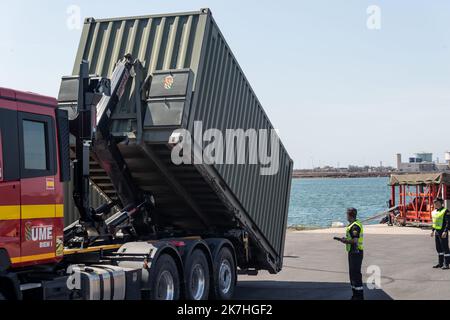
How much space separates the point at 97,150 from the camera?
33.4ft

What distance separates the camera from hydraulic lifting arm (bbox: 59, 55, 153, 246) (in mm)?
9055

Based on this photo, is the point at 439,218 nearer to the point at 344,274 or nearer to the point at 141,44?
the point at 344,274

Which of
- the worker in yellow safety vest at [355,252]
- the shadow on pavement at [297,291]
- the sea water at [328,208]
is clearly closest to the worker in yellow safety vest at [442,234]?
the shadow on pavement at [297,291]

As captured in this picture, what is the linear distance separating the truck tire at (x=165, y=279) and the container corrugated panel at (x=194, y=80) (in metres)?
1.55

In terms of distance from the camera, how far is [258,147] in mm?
12953

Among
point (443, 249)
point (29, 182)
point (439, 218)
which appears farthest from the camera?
point (439, 218)

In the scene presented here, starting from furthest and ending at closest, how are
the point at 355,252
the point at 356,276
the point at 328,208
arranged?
the point at 328,208 < the point at 355,252 < the point at 356,276

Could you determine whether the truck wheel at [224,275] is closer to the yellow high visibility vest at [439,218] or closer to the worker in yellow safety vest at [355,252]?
the worker in yellow safety vest at [355,252]

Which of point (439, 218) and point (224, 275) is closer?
point (224, 275)

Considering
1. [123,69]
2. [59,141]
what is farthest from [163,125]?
[59,141]

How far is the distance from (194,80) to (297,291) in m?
5.11

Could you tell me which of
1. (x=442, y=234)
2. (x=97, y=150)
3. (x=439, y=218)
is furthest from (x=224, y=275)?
(x=439, y=218)

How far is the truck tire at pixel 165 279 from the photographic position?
31.6 ft

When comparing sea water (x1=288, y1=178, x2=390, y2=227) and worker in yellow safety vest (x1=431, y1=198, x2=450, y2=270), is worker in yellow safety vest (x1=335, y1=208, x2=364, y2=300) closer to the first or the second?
worker in yellow safety vest (x1=431, y1=198, x2=450, y2=270)
